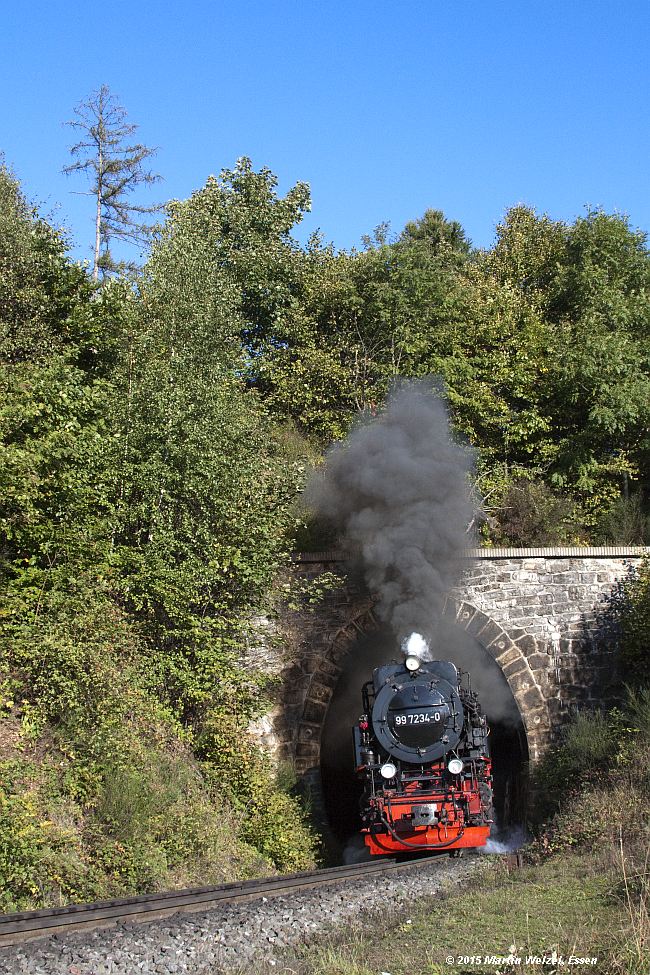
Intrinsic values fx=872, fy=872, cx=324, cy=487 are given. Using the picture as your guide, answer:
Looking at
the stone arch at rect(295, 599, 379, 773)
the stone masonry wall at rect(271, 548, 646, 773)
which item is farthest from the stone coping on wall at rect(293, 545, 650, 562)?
the stone arch at rect(295, 599, 379, 773)

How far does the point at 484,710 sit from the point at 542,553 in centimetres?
337

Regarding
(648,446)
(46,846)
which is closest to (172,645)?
(46,846)

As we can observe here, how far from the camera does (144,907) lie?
7.12 meters

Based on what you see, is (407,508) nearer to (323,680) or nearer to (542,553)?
(542,553)

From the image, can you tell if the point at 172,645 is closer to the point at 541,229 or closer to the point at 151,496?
the point at 151,496

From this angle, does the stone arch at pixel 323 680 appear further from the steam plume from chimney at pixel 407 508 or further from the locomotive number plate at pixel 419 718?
the locomotive number plate at pixel 419 718

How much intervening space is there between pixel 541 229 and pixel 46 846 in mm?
A: 26589

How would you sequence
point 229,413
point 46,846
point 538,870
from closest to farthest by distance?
point 46,846, point 538,870, point 229,413

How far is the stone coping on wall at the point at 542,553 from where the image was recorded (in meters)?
15.3

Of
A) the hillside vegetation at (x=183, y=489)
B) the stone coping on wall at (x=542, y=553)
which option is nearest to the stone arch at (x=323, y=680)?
the stone coping on wall at (x=542, y=553)

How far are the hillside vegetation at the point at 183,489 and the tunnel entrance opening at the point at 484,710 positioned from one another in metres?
2.65

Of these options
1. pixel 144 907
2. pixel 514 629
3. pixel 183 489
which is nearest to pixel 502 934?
pixel 144 907

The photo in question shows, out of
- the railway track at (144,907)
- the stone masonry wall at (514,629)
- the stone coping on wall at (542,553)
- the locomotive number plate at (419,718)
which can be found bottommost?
the railway track at (144,907)

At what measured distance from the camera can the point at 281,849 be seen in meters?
12.4
